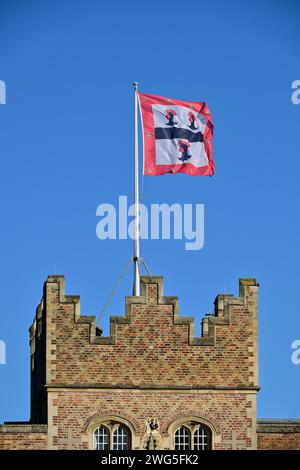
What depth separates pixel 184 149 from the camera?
146m

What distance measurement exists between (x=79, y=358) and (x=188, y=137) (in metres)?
9.40

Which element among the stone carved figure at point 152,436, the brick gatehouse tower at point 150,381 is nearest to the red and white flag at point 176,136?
the brick gatehouse tower at point 150,381

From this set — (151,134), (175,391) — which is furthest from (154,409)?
(151,134)

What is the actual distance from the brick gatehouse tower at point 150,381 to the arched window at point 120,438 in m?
0.04

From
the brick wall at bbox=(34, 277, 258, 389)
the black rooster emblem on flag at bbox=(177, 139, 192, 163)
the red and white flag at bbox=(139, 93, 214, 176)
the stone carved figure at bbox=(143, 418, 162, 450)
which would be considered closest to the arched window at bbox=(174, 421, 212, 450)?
the stone carved figure at bbox=(143, 418, 162, 450)

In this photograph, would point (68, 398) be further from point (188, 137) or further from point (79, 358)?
point (188, 137)

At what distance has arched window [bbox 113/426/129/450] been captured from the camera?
14300cm

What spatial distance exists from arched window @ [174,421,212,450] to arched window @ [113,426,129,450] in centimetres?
175

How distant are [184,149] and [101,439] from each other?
11284mm

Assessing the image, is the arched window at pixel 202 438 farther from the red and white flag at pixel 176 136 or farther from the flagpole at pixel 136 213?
the red and white flag at pixel 176 136

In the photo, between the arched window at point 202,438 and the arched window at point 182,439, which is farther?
the arched window at point 182,439

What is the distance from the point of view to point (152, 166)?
14612cm

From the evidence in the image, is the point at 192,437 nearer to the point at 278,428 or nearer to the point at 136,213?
the point at 278,428

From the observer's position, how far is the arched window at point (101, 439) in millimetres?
142875
